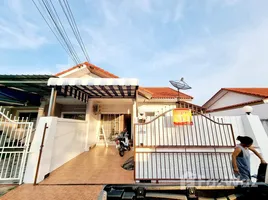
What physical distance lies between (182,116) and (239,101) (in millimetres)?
9166

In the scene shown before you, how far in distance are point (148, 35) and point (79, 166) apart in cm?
888

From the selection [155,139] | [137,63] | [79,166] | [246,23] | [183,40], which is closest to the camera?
[155,139]

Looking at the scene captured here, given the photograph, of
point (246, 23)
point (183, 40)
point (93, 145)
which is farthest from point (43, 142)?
point (246, 23)

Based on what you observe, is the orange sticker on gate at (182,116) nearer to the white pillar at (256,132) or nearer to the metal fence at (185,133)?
the metal fence at (185,133)

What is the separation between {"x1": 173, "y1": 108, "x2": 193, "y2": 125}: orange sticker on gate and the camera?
4184 mm

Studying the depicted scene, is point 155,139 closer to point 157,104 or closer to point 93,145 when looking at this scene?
point 157,104

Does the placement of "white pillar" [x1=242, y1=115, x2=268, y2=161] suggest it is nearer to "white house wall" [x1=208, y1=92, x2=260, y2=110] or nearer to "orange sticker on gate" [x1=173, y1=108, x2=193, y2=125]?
"orange sticker on gate" [x1=173, y1=108, x2=193, y2=125]

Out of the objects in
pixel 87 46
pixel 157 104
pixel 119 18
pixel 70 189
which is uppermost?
pixel 119 18

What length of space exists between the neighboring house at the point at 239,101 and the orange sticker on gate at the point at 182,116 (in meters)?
5.57

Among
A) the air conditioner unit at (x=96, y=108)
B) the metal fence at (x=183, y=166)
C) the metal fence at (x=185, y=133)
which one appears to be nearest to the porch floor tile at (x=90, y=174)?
the metal fence at (x=183, y=166)

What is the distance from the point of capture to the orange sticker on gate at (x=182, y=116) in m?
4.18

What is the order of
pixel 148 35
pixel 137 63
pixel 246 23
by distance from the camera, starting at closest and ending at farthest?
pixel 246 23 < pixel 148 35 < pixel 137 63

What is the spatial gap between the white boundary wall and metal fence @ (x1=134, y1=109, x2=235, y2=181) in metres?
3.07

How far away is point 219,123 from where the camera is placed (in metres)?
4.44
